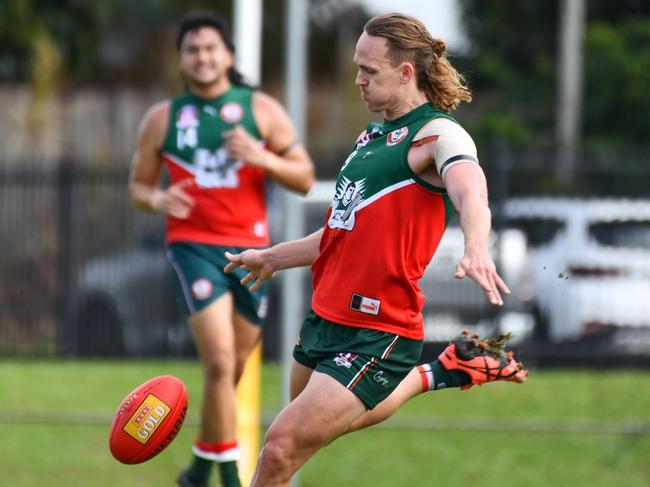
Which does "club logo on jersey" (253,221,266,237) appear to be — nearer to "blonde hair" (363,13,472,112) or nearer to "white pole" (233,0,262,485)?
"white pole" (233,0,262,485)

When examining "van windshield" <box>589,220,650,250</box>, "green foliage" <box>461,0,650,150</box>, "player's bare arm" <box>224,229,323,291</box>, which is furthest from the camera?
"green foliage" <box>461,0,650,150</box>

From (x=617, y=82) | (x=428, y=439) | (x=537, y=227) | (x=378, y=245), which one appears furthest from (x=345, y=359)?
(x=617, y=82)

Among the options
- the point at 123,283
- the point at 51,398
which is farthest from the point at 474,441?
the point at 123,283

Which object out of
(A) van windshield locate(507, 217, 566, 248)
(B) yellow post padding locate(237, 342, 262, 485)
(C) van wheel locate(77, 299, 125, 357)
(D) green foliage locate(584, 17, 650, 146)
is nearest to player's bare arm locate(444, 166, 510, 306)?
(B) yellow post padding locate(237, 342, 262, 485)

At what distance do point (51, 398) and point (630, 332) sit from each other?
6930 millimetres

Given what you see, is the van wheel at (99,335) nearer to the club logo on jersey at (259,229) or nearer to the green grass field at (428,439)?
the green grass field at (428,439)

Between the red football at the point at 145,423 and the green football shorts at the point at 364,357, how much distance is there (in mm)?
760

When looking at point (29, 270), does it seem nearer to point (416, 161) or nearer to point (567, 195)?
point (567, 195)

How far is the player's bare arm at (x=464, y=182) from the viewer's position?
4.18 metres

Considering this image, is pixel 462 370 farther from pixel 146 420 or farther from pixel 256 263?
pixel 146 420

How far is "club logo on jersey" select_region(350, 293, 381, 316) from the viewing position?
5031 millimetres

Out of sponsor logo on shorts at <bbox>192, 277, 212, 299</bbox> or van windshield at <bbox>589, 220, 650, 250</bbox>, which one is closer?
sponsor logo on shorts at <bbox>192, 277, 212, 299</bbox>

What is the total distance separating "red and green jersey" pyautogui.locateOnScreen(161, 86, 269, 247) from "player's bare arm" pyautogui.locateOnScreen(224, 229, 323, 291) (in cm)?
187

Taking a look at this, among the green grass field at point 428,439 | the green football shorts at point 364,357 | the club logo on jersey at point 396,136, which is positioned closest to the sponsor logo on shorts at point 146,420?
the green football shorts at point 364,357
